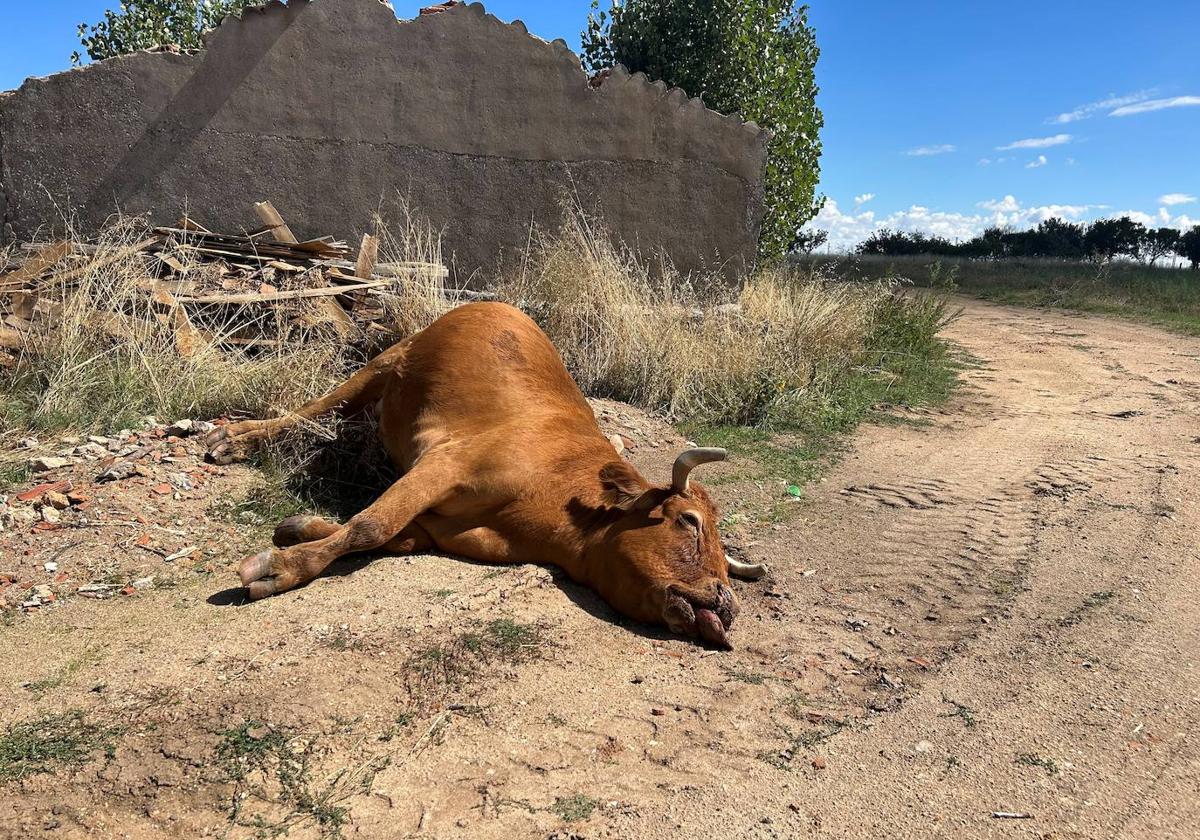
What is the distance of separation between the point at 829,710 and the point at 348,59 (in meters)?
7.65

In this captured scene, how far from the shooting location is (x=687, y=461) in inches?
151

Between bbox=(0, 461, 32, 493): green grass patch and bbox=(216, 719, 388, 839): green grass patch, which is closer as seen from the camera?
bbox=(216, 719, 388, 839): green grass patch

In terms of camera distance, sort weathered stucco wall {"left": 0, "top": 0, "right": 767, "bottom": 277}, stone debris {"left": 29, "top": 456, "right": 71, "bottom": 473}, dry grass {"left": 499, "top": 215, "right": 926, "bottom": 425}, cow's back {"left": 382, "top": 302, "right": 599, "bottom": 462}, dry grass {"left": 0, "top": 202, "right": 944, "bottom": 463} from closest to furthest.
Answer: stone debris {"left": 29, "top": 456, "right": 71, "bottom": 473} → cow's back {"left": 382, "top": 302, "right": 599, "bottom": 462} → dry grass {"left": 0, "top": 202, "right": 944, "bottom": 463} → dry grass {"left": 499, "top": 215, "right": 926, "bottom": 425} → weathered stucco wall {"left": 0, "top": 0, "right": 767, "bottom": 277}

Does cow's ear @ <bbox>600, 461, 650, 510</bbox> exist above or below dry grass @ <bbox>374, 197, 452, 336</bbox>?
below

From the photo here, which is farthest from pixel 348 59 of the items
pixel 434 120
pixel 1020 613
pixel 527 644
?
pixel 1020 613

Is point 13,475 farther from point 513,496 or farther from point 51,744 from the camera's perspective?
point 513,496

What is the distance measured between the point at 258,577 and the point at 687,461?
193 centimetres

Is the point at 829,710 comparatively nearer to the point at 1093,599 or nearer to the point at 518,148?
the point at 1093,599

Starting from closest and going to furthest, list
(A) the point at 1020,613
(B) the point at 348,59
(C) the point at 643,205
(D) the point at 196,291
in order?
1. (A) the point at 1020,613
2. (D) the point at 196,291
3. (B) the point at 348,59
4. (C) the point at 643,205

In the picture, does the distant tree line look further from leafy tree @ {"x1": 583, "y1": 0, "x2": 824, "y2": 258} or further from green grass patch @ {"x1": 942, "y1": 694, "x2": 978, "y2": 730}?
green grass patch @ {"x1": 942, "y1": 694, "x2": 978, "y2": 730}

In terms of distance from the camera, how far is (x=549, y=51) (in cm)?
901

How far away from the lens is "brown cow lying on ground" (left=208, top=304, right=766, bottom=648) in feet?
12.5

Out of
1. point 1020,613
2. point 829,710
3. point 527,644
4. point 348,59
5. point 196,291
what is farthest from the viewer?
point 348,59

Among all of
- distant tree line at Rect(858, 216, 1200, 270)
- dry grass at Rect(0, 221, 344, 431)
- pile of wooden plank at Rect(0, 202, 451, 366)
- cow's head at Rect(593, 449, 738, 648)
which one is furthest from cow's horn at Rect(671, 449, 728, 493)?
distant tree line at Rect(858, 216, 1200, 270)
